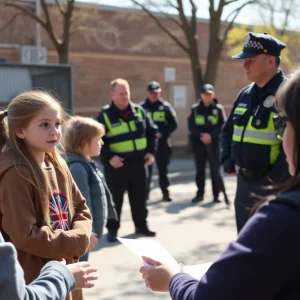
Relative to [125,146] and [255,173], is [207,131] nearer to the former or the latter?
[125,146]

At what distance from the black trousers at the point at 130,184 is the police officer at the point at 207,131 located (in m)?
2.51

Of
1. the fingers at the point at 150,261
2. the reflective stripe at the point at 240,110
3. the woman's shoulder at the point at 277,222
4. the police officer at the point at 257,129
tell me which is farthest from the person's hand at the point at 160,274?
the reflective stripe at the point at 240,110

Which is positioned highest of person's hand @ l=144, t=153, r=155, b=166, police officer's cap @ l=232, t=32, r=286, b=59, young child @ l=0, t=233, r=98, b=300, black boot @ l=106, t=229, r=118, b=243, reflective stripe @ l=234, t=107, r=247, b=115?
police officer's cap @ l=232, t=32, r=286, b=59

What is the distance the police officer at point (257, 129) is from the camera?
4.38 metres

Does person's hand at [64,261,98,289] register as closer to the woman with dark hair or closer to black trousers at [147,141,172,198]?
the woman with dark hair

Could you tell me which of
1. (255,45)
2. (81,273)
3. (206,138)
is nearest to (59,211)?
(81,273)

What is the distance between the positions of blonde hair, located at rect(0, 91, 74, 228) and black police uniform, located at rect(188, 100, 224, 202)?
645cm

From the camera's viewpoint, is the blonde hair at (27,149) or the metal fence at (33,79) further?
the metal fence at (33,79)

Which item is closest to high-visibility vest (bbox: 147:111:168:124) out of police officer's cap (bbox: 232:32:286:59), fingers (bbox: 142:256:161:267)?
police officer's cap (bbox: 232:32:286:59)

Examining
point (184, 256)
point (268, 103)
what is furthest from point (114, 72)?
point (268, 103)

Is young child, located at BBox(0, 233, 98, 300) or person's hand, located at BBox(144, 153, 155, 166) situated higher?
young child, located at BBox(0, 233, 98, 300)

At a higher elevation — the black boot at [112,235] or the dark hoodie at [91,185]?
the dark hoodie at [91,185]

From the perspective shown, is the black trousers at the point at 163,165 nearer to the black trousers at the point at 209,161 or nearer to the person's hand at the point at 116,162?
the black trousers at the point at 209,161

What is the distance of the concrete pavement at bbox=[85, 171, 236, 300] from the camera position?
16.3ft
